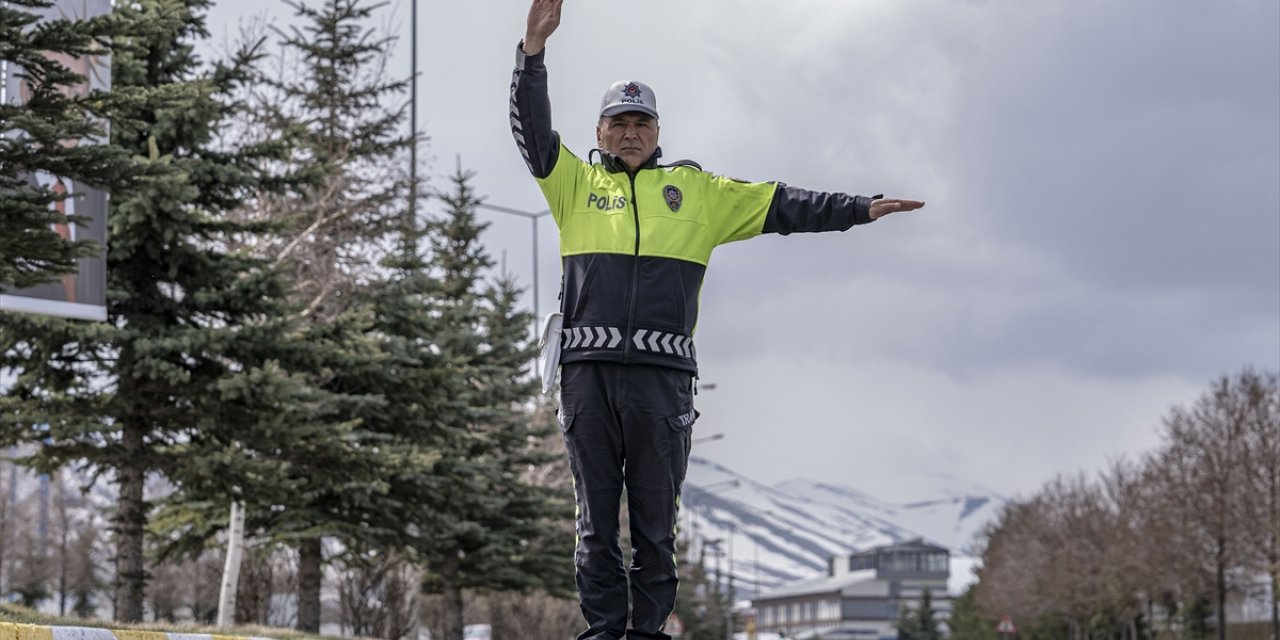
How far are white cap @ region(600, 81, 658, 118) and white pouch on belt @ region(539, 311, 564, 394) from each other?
0.81m

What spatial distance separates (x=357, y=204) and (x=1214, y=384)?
29.2 m

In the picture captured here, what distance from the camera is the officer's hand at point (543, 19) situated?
6301mm

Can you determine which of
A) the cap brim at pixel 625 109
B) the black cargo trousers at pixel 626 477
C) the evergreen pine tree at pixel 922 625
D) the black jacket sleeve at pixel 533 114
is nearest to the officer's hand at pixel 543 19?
the black jacket sleeve at pixel 533 114

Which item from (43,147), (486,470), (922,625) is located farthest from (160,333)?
(922,625)

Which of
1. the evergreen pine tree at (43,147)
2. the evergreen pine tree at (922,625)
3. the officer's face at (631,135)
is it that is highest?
the evergreen pine tree at (43,147)

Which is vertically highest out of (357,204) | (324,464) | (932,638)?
(357,204)

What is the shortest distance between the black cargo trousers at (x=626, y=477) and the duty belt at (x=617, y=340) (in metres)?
0.07

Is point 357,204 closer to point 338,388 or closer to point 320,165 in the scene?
point 338,388

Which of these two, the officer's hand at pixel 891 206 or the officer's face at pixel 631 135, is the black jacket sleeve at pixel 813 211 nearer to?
the officer's hand at pixel 891 206

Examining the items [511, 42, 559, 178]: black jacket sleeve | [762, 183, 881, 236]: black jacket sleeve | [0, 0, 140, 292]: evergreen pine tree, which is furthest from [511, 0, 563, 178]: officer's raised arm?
[0, 0, 140, 292]: evergreen pine tree

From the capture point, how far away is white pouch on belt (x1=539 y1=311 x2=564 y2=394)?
6.39 m

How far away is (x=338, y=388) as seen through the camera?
26.4m

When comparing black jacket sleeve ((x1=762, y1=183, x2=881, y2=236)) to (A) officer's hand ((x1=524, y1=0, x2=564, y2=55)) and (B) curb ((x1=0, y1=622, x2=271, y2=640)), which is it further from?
(B) curb ((x1=0, y1=622, x2=271, y2=640))

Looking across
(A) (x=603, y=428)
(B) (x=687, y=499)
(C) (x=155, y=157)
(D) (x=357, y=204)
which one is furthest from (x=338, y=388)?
(B) (x=687, y=499)
